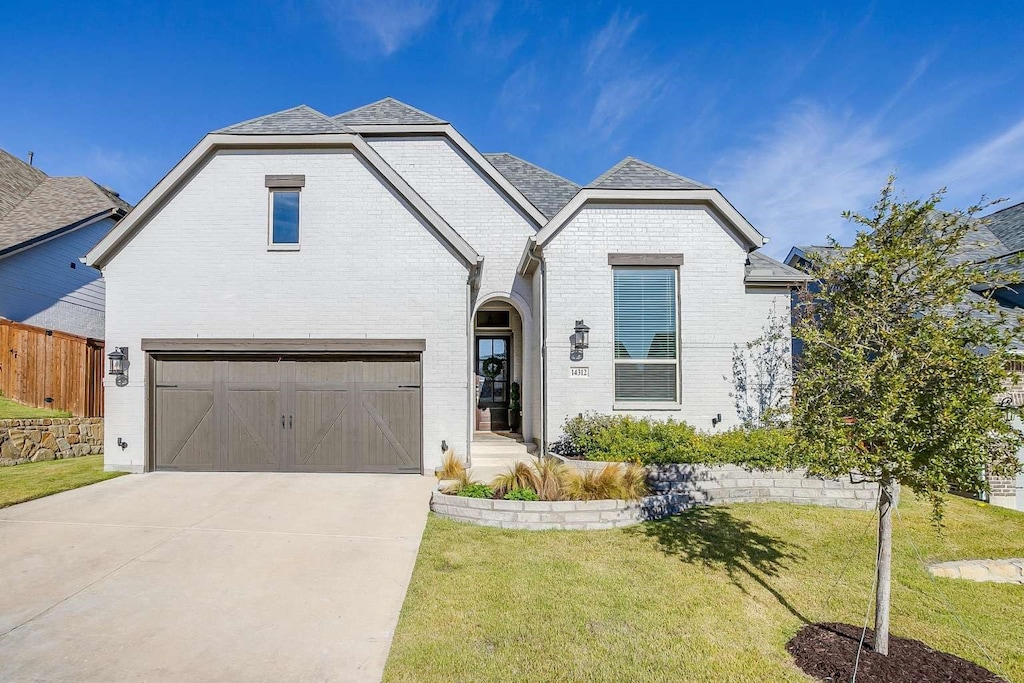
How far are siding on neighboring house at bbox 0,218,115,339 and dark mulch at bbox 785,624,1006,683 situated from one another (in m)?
19.0

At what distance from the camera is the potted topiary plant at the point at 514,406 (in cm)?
1321

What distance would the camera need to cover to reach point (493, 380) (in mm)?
13898

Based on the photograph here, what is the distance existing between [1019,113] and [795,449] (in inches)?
510

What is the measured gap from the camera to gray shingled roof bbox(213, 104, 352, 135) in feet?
33.2

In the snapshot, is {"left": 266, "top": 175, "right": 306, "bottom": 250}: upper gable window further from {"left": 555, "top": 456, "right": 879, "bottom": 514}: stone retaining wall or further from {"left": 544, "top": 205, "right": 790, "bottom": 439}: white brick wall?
{"left": 555, "top": 456, "right": 879, "bottom": 514}: stone retaining wall

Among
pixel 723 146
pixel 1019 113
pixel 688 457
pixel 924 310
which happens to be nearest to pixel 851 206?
pixel 924 310

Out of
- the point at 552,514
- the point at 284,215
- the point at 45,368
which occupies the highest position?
the point at 284,215

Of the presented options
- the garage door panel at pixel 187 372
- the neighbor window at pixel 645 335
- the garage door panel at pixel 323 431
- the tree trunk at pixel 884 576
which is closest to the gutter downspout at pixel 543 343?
the neighbor window at pixel 645 335

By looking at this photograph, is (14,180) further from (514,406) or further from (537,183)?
(514,406)

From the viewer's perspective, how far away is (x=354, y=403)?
9836 mm

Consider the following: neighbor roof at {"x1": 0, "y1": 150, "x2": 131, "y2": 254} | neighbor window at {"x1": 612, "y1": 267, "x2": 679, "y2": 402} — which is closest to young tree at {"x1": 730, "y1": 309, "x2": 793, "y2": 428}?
neighbor window at {"x1": 612, "y1": 267, "x2": 679, "y2": 402}

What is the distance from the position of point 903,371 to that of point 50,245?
67.1 feet

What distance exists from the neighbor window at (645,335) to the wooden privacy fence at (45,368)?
1305 cm

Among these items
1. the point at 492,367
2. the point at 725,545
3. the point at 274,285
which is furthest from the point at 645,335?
the point at 274,285
